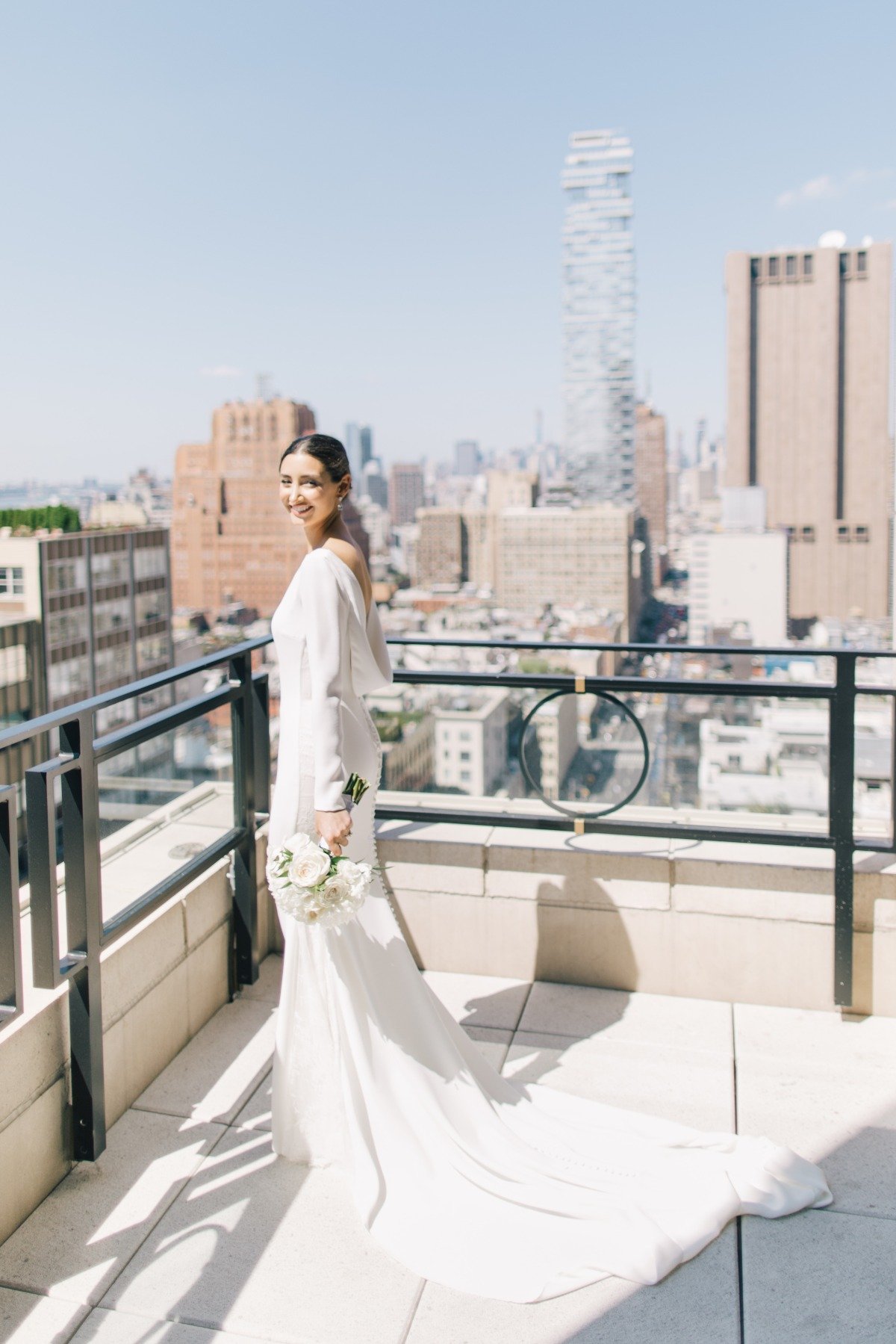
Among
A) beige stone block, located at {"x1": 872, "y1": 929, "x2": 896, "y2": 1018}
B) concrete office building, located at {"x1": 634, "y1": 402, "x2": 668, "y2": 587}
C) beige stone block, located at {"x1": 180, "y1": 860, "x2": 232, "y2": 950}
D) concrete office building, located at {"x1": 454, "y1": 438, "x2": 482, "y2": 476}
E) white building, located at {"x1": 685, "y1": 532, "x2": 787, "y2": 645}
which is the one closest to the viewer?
beige stone block, located at {"x1": 180, "y1": 860, "x2": 232, "y2": 950}

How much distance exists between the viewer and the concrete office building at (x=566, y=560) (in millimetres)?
71750

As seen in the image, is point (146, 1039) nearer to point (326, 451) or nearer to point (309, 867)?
point (309, 867)

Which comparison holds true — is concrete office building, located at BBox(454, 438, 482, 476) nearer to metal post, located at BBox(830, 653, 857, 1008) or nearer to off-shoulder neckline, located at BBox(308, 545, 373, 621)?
metal post, located at BBox(830, 653, 857, 1008)

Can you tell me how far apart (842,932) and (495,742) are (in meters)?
1.20

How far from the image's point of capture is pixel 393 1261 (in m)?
1.92

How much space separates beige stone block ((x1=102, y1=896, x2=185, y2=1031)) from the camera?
236cm

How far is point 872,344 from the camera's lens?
273ft

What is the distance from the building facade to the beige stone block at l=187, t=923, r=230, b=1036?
66.6m

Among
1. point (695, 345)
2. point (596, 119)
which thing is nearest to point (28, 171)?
point (596, 119)

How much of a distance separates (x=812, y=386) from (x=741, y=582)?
23.0 meters

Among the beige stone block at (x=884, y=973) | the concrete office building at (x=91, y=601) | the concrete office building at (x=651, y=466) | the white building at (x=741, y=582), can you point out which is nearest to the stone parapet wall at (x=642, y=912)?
the beige stone block at (x=884, y=973)

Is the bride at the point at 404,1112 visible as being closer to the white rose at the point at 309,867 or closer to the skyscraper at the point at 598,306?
the white rose at the point at 309,867

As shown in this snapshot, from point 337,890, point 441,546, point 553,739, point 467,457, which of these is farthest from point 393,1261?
point 467,457

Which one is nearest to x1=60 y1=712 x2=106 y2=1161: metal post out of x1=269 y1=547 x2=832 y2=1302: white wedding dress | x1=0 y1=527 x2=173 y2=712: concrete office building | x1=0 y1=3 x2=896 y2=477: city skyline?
x1=269 y1=547 x2=832 y2=1302: white wedding dress
